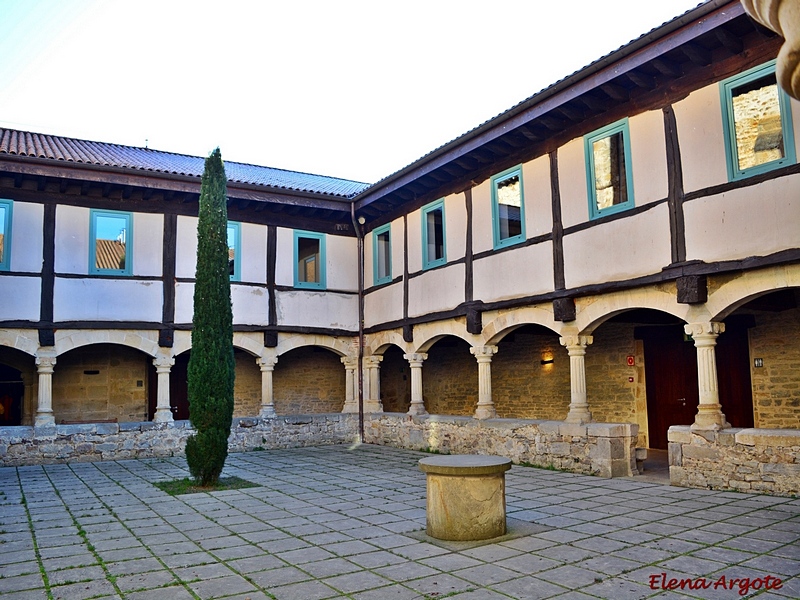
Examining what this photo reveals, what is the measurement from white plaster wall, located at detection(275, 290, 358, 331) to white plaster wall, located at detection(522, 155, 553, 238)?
557cm

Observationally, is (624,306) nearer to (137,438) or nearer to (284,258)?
(284,258)

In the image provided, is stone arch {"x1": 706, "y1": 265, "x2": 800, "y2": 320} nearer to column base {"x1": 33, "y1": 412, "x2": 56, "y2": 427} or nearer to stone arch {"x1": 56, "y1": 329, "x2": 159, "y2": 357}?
stone arch {"x1": 56, "y1": 329, "x2": 159, "y2": 357}


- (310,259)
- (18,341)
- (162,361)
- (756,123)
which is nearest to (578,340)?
(756,123)

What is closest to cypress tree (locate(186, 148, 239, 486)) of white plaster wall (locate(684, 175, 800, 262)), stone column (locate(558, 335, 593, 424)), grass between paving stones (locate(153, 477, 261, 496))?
grass between paving stones (locate(153, 477, 261, 496))

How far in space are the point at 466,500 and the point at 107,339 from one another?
9.07m

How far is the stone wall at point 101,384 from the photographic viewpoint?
13109mm

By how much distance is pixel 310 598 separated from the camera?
422cm

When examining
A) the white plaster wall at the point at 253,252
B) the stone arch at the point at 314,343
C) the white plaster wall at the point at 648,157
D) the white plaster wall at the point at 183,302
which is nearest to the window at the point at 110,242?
the white plaster wall at the point at 183,302

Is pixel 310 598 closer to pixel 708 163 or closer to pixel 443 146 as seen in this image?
pixel 708 163

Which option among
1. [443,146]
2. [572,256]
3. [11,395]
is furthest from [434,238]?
[11,395]

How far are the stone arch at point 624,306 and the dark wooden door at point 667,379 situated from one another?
229cm

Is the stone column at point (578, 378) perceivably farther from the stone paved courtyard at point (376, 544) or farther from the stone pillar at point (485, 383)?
the stone pillar at point (485, 383)

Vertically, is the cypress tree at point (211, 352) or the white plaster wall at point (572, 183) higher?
the white plaster wall at point (572, 183)

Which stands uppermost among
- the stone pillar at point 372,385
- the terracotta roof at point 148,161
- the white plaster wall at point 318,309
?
the terracotta roof at point 148,161
